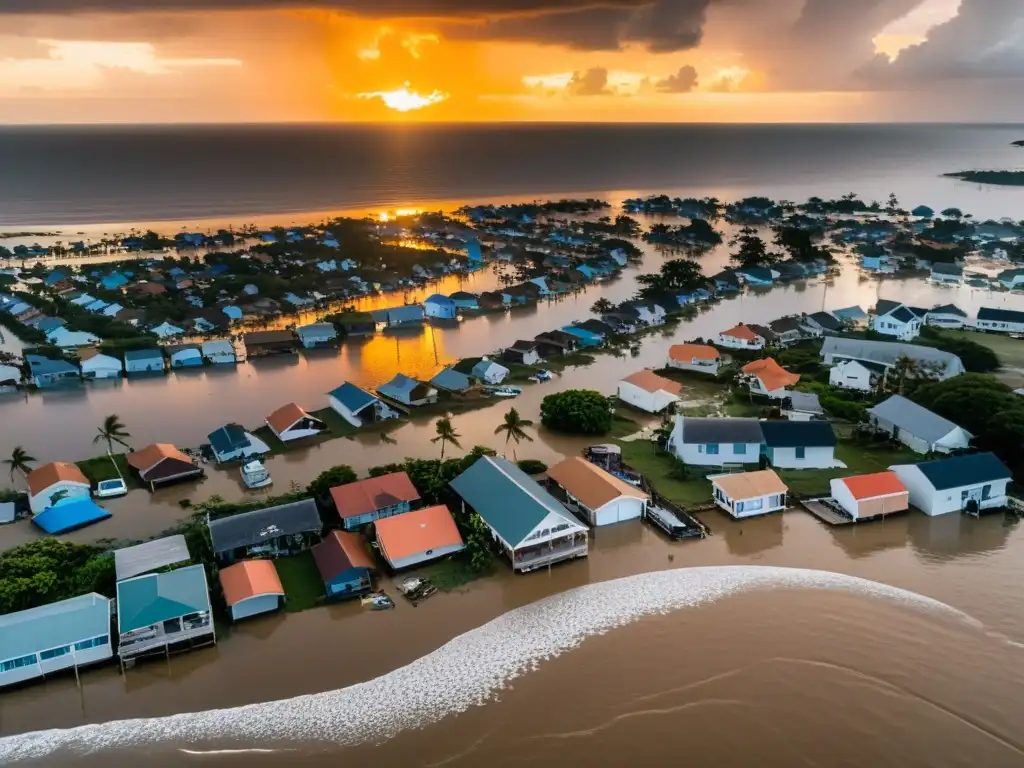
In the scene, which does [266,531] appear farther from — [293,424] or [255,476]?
[293,424]

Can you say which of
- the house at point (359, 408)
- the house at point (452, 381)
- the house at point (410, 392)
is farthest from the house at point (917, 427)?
the house at point (359, 408)

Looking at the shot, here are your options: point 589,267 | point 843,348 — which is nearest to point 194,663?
point 843,348

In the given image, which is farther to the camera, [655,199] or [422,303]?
[655,199]

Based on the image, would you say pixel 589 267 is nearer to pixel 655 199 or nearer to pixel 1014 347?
pixel 1014 347

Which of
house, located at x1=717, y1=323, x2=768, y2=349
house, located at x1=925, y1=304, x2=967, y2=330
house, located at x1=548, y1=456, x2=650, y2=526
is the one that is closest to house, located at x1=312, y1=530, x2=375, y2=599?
house, located at x1=548, y1=456, x2=650, y2=526

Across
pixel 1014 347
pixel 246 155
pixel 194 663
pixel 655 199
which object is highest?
pixel 246 155

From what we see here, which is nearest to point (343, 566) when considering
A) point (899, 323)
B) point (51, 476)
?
point (51, 476)

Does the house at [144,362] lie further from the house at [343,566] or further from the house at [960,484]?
the house at [960,484]
